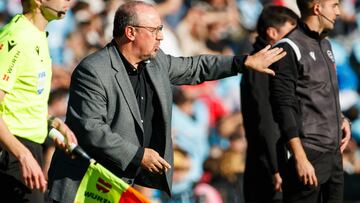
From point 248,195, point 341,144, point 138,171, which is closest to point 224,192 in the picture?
point 248,195

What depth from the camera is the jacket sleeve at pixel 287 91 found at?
7340mm

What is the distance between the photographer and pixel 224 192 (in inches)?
469

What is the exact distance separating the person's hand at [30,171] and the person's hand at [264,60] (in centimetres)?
173

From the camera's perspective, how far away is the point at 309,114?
743 cm

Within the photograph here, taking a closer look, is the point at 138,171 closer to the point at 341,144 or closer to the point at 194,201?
the point at 341,144

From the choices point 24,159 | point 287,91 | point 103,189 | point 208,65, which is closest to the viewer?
point 24,159

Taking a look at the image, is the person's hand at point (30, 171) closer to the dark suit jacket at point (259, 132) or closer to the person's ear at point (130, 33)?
the person's ear at point (130, 33)

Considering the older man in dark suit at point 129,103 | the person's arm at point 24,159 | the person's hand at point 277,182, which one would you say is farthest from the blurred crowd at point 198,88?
the person's arm at point 24,159

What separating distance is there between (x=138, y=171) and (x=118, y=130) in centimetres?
36

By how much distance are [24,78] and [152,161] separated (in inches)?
38.2

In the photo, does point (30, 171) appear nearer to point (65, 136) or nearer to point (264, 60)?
point (65, 136)

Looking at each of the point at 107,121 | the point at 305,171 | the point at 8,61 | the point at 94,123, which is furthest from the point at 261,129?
the point at 8,61

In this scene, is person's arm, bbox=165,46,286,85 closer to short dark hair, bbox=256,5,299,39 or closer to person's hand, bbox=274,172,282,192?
person's hand, bbox=274,172,282,192

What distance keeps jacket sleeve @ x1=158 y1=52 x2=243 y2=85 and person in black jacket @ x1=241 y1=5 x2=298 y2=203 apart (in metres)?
1.58
